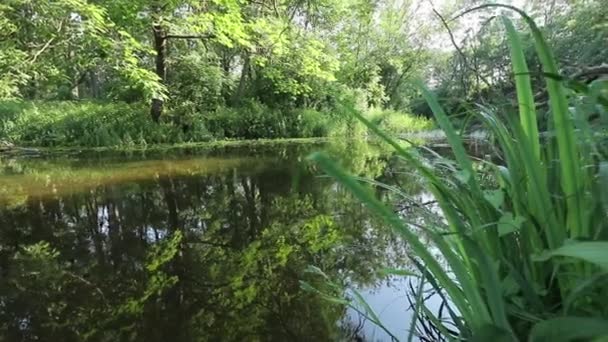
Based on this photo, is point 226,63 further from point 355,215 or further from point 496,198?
point 496,198

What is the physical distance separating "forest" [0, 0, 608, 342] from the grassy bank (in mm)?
1203

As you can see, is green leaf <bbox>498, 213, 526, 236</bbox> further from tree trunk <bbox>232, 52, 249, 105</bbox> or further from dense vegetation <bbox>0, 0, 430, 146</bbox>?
tree trunk <bbox>232, 52, 249, 105</bbox>


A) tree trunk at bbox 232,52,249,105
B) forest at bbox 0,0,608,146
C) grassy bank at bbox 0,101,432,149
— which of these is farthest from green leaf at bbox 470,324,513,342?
tree trunk at bbox 232,52,249,105

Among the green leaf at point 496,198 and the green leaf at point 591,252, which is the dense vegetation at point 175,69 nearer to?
the green leaf at point 496,198

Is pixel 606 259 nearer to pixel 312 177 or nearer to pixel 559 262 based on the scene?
pixel 559 262

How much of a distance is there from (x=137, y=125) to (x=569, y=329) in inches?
438

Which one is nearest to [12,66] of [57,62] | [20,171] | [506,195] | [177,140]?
[57,62]

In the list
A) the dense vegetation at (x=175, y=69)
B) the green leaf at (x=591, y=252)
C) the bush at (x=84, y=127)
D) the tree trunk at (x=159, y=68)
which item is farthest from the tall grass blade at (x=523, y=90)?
the tree trunk at (x=159, y=68)

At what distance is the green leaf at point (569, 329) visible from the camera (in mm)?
581

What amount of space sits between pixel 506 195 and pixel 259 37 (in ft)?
33.8

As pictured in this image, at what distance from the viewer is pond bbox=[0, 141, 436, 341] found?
68.6 inches

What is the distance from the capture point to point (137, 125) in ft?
35.6

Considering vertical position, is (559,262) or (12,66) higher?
(12,66)

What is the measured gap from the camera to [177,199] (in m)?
4.13
